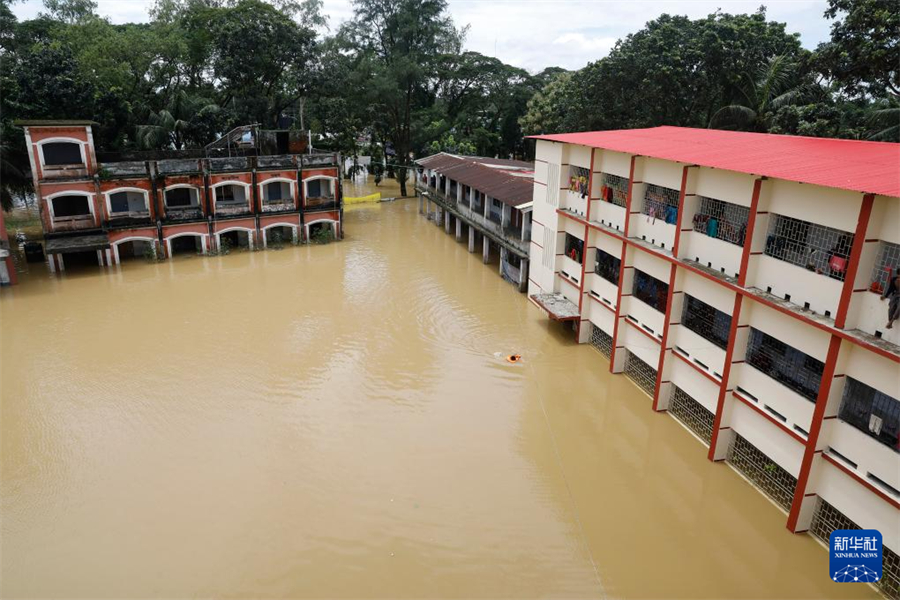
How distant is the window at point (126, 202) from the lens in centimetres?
2883

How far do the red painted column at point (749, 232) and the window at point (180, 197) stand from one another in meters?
27.4

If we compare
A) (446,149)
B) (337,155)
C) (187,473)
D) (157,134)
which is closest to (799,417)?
(187,473)

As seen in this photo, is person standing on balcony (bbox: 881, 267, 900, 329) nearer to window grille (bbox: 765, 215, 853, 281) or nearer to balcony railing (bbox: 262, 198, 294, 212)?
window grille (bbox: 765, 215, 853, 281)

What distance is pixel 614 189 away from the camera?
18734 millimetres

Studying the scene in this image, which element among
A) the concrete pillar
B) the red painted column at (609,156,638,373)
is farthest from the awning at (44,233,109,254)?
the red painted column at (609,156,638,373)

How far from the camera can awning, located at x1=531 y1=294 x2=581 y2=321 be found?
20297 millimetres

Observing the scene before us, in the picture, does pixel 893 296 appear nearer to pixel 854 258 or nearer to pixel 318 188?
pixel 854 258

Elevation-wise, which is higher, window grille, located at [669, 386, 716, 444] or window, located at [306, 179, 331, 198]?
window, located at [306, 179, 331, 198]

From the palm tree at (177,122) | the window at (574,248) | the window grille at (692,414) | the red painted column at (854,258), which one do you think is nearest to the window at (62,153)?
the palm tree at (177,122)

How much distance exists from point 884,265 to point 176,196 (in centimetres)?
3058

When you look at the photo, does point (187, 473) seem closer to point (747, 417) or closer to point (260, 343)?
point (260, 343)

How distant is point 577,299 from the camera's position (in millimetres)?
20797

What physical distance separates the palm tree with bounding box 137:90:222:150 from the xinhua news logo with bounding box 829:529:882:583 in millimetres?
35298

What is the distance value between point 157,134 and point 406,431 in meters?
27.0
